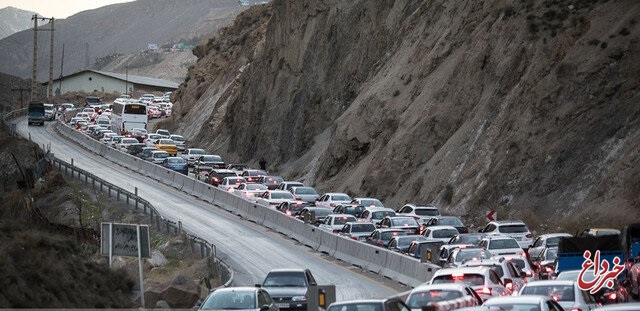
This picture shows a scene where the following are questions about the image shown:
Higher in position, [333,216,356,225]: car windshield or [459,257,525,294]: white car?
[459,257,525,294]: white car

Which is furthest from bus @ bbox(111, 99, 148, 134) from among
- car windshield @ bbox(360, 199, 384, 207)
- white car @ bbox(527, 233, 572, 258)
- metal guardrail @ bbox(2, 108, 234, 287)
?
white car @ bbox(527, 233, 572, 258)

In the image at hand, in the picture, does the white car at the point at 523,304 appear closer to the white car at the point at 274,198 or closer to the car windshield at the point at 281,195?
the white car at the point at 274,198

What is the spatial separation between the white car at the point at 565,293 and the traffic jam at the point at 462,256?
20mm

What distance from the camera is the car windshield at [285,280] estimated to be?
31522 mm

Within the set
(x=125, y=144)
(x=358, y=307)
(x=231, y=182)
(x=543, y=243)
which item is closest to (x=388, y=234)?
(x=543, y=243)

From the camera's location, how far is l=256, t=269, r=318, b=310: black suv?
3048cm

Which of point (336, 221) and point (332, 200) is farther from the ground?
point (336, 221)

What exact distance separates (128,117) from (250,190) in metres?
48.6

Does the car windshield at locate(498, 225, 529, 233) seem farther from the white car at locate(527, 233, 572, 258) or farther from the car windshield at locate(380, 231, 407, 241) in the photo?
the car windshield at locate(380, 231, 407, 241)

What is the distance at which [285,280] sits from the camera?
3175 centimetres

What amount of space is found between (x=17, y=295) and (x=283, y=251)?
26.3 metres

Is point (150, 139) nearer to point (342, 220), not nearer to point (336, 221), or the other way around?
point (336, 221)

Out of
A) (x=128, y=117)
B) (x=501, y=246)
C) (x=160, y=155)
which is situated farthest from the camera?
(x=128, y=117)

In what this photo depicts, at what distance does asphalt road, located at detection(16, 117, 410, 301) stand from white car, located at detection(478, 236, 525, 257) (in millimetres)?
3095
